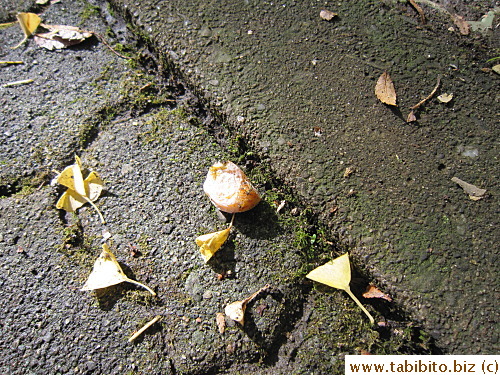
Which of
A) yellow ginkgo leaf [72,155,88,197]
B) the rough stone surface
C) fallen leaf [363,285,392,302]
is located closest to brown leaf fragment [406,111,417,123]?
the rough stone surface

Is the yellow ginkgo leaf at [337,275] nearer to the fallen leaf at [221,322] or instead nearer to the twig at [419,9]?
the fallen leaf at [221,322]

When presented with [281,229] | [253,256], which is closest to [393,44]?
[281,229]

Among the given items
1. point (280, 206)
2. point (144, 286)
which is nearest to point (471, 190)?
point (280, 206)

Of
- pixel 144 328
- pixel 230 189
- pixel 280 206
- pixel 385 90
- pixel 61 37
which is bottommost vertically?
pixel 144 328

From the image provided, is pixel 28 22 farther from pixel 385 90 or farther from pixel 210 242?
pixel 385 90

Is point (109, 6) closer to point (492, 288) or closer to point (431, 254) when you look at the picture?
point (431, 254)

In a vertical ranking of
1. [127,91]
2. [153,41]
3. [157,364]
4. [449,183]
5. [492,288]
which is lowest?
[157,364]

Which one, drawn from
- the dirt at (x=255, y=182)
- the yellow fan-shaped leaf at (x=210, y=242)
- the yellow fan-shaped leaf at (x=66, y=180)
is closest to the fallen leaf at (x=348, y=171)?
the dirt at (x=255, y=182)
